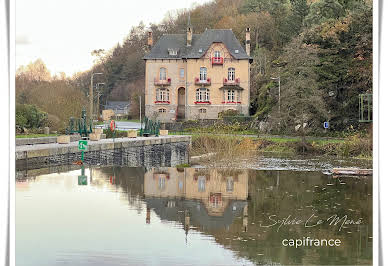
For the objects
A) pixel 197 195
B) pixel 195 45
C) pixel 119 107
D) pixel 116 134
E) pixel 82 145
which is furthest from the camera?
pixel 119 107

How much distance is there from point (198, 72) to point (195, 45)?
1224 millimetres

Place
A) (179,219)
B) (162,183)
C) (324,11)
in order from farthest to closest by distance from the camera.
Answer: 1. (324,11)
2. (162,183)
3. (179,219)

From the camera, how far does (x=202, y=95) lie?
2878cm

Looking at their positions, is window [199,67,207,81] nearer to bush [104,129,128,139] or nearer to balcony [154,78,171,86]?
balcony [154,78,171,86]

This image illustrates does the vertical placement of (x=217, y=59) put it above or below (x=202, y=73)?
above

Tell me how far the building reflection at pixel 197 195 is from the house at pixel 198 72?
15.1m

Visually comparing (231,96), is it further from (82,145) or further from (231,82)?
(82,145)

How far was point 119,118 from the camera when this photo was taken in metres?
31.3

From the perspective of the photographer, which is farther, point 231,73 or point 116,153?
point 231,73

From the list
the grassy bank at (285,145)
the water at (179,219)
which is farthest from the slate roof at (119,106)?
Answer: the water at (179,219)

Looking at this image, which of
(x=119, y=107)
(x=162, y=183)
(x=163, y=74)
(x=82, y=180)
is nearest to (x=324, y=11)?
(x=163, y=74)

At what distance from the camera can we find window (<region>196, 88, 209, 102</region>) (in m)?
28.7

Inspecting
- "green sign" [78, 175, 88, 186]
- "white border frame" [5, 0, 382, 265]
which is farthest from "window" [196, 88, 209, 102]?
"white border frame" [5, 0, 382, 265]
